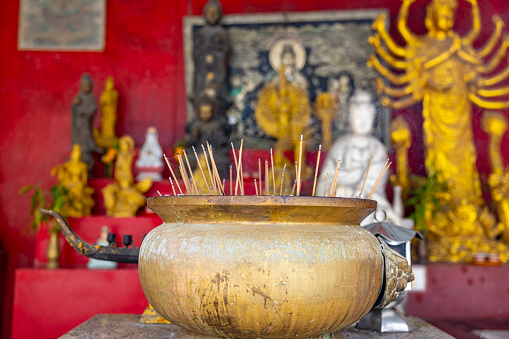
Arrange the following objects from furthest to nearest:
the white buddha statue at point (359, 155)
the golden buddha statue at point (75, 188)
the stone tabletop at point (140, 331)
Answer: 1. the golden buddha statue at point (75, 188)
2. the white buddha statue at point (359, 155)
3. the stone tabletop at point (140, 331)

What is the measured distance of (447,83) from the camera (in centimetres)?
401

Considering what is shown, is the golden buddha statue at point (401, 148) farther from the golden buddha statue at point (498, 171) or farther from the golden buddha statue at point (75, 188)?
the golden buddha statue at point (75, 188)

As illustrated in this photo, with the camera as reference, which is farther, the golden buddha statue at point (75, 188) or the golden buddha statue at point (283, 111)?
the golden buddha statue at point (283, 111)

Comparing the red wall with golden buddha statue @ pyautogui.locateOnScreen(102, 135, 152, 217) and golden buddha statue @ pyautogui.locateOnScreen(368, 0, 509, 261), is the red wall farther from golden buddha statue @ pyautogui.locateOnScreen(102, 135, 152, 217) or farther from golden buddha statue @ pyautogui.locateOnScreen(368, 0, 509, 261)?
golden buddha statue @ pyautogui.locateOnScreen(102, 135, 152, 217)

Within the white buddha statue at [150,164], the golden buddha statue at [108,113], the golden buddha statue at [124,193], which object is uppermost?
the golden buddha statue at [108,113]

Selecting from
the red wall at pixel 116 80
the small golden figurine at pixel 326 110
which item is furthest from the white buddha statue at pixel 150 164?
the small golden figurine at pixel 326 110

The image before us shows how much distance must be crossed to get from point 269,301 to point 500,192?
3085 mm

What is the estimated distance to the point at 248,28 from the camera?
4.53 metres

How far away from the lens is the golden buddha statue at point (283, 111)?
4.02 m

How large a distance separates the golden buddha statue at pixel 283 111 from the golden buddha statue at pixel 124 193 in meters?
1.11

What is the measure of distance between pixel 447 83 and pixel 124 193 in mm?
2607

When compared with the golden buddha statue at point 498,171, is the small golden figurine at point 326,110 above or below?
above

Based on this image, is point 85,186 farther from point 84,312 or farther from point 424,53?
point 424,53

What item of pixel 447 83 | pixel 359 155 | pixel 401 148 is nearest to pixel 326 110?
pixel 401 148
